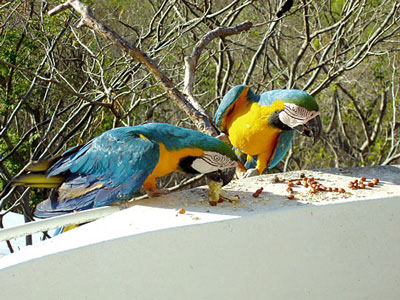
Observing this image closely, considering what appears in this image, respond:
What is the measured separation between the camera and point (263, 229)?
1.73m

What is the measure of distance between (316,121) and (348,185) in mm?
556

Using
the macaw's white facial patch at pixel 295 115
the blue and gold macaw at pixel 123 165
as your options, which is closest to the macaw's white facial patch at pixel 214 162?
the blue and gold macaw at pixel 123 165

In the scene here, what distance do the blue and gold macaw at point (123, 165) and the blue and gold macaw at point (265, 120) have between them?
2.55ft

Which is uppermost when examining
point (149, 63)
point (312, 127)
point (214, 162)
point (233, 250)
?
point (149, 63)

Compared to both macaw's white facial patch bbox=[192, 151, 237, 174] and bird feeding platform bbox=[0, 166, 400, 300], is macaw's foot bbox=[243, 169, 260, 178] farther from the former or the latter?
macaw's white facial patch bbox=[192, 151, 237, 174]

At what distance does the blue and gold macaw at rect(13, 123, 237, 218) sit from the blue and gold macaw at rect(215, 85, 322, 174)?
0.78m

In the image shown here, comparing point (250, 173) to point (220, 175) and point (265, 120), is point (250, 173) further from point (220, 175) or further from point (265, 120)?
point (220, 175)

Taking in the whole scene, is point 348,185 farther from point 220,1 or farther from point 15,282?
point 220,1

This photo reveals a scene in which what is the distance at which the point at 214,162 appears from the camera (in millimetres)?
1872

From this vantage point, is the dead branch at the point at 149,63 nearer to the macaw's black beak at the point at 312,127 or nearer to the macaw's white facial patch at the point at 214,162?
the macaw's black beak at the point at 312,127

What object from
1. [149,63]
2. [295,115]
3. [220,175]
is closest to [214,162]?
[220,175]

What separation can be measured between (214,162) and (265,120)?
900 millimetres

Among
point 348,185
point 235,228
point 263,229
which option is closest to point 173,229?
point 235,228

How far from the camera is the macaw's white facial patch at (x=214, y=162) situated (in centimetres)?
187
